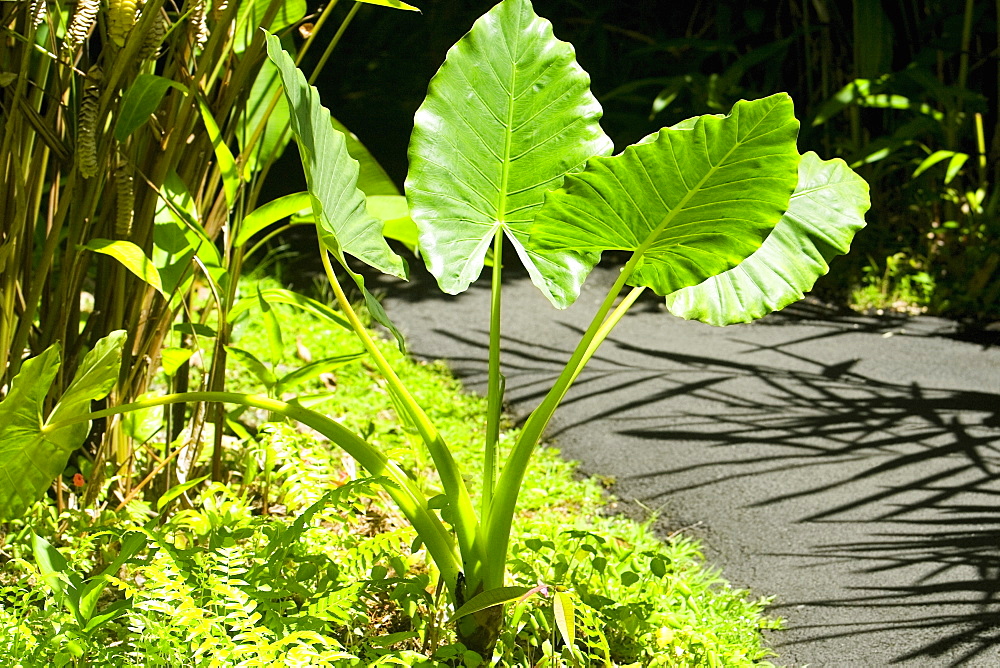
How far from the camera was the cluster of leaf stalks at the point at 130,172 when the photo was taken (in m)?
1.31

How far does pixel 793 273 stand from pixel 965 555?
92 cm

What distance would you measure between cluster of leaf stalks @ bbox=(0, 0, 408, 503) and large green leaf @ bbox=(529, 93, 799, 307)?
0.53 metres

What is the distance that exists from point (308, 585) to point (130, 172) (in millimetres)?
683

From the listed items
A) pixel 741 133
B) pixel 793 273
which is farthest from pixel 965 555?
pixel 741 133

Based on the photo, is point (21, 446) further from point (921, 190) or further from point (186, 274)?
point (921, 190)

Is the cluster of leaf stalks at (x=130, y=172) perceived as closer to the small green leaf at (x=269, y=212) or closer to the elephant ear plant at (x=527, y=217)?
the small green leaf at (x=269, y=212)

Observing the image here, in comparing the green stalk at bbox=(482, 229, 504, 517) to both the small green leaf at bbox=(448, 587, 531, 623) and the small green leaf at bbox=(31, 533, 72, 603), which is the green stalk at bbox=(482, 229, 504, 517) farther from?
the small green leaf at bbox=(31, 533, 72, 603)

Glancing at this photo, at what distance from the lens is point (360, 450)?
3.86ft

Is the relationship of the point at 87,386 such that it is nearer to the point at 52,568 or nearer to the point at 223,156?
the point at 52,568

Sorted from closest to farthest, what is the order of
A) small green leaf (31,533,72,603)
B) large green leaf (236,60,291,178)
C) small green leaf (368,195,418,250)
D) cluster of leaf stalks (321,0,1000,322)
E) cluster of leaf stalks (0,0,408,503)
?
small green leaf (31,533,72,603) → cluster of leaf stalks (0,0,408,503) → small green leaf (368,195,418,250) → large green leaf (236,60,291,178) → cluster of leaf stalks (321,0,1000,322)

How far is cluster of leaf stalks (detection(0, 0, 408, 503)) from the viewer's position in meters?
1.31

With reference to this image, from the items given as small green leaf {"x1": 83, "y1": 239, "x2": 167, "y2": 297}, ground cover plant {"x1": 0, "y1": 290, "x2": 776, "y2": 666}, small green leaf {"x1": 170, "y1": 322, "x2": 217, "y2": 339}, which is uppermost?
small green leaf {"x1": 83, "y1": 239, "x2": 167, "y2": 297}

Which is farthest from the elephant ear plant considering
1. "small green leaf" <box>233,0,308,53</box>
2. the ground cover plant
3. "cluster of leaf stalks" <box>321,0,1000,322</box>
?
"cluster of leaf stalks" <box>321,0,1000,322</box>

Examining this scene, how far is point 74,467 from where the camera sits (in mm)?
1728
